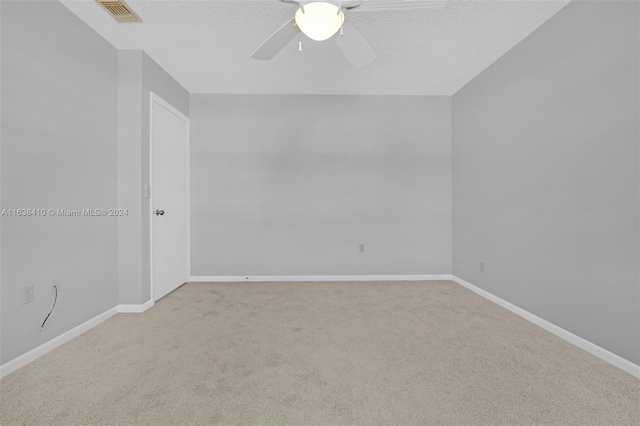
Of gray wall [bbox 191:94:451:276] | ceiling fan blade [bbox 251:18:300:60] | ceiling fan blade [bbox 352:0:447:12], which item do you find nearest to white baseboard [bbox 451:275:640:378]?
gray wall [bbox 191:94:451:276]

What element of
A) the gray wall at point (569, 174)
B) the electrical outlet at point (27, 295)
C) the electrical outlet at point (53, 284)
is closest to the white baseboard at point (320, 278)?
the gray wall at point (569, 174)

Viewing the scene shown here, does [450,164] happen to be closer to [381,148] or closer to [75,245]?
[381,148]

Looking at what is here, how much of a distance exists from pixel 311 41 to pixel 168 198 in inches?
88.1

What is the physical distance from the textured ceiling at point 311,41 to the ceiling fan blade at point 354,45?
0.29 m

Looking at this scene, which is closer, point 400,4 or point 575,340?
point 400,4

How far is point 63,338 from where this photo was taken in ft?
5.91

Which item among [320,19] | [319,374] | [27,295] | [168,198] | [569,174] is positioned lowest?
[319,374]

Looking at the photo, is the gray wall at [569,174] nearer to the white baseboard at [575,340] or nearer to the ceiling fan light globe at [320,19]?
the white baseboard at [575,340]

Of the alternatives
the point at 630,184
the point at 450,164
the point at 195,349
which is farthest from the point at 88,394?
the point at 450,164

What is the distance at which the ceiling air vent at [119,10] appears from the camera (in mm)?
1812

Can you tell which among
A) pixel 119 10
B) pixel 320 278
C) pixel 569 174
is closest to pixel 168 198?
pixel 119 10

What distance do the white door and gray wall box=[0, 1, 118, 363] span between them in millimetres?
343

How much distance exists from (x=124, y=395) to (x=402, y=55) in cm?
330

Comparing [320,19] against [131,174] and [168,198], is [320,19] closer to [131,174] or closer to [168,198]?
[131,174]
